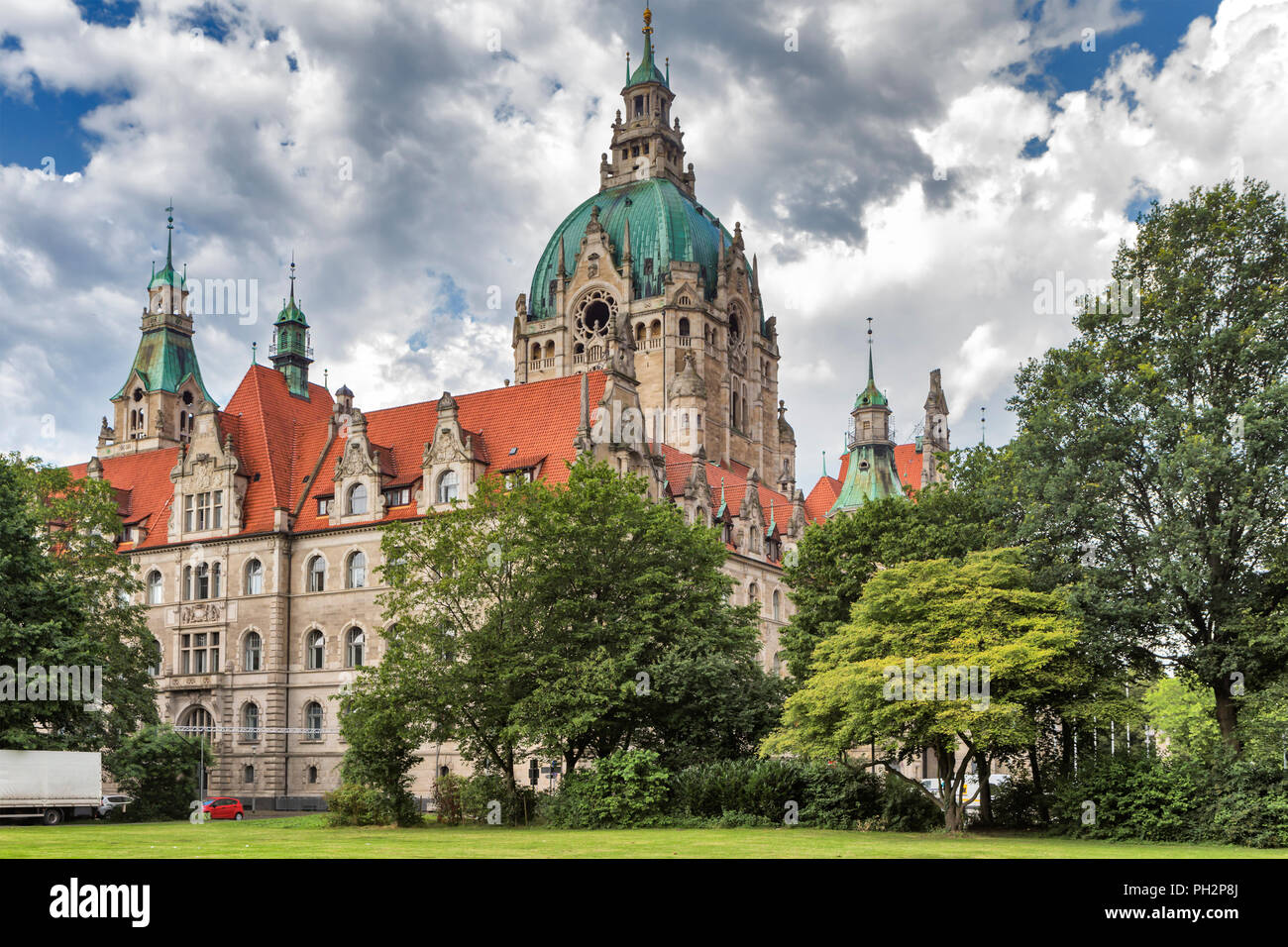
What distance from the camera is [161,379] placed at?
106438mm

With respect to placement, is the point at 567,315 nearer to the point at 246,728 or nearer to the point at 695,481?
the point at 695,481

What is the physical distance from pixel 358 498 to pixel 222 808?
57.4ft

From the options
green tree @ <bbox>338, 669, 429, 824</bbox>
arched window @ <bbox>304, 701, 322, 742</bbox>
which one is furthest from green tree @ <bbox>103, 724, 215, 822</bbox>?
arched window @ <bbox>304, 701, 322, 742</bbox>

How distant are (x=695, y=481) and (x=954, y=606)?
1423 inches

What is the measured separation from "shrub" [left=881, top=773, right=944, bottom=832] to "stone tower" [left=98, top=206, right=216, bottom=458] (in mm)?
77543

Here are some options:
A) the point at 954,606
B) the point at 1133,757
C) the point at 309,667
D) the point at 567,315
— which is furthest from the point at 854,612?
the point at 567,315

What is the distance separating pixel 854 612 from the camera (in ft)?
137

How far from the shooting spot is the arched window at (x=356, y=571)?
217 ft

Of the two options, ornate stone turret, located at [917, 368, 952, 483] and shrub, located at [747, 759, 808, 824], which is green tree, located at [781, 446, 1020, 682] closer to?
shrub, located at [747, 759, 808, 824]

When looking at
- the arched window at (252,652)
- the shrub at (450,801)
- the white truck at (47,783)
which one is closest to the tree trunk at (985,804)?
the shrub at (450,801)

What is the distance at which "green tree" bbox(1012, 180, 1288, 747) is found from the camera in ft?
117

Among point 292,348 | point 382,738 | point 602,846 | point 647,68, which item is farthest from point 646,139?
point 602,846

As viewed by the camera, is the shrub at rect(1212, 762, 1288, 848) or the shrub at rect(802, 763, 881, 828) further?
the shrub at rect(802, 763, 881, 828)

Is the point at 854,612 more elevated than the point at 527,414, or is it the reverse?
the point at 527,414
